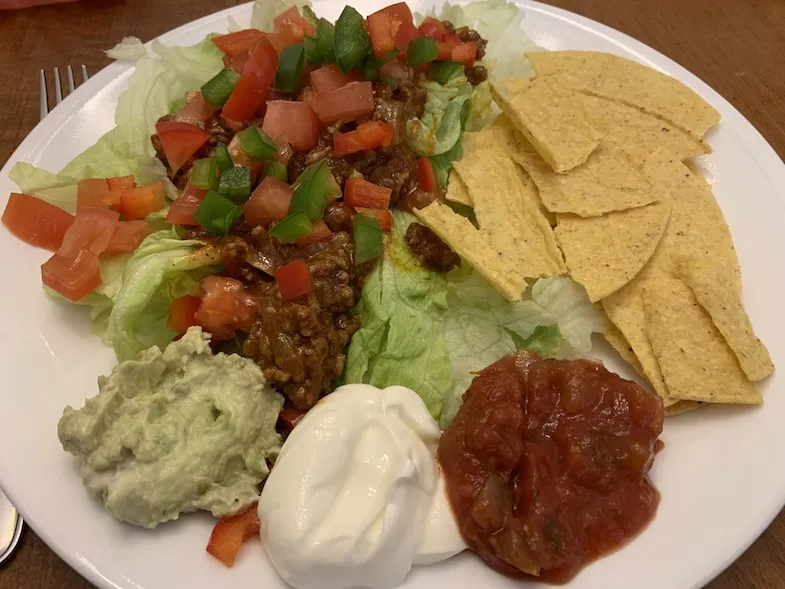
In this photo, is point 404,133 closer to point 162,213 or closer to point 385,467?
point 162,213

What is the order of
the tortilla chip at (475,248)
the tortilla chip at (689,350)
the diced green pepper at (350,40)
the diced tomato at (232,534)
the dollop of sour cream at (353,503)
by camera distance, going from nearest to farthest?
1. the dollop of sour cream at (353,503)
2. the diced tomato at (232,534)
3. the tortilla chip at (689,350)
4. the tortilla chip at (475,248)
5. the diced green pepper at (350,40)

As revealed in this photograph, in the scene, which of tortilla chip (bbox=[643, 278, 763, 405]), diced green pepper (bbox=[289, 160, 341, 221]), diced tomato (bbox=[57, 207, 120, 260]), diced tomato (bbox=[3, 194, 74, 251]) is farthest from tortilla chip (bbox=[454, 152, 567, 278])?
diced tomato (bbox=[3, 194, 74, 251])

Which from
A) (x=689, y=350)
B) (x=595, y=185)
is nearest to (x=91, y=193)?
(x=595, y=185)

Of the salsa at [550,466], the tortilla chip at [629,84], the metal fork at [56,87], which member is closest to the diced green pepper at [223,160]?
the salsa at [550,466]

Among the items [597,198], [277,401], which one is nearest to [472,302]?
[597,198]

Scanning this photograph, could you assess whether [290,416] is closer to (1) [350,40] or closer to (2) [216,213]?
(2) [216,213]

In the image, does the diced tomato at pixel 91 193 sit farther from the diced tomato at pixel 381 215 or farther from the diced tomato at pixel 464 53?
the diced tomato at pixel 464 53
